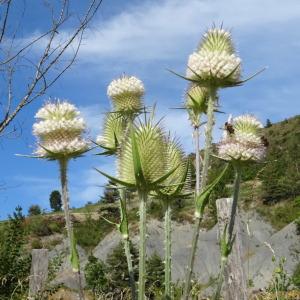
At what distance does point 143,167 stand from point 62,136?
452mm

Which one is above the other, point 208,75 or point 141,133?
point 208,75

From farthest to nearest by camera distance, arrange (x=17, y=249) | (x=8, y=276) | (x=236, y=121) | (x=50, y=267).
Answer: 1. (x=50, y=267)
2. (x=17, y=249)
3. (x=8, y=276)
4. (x=236, y=121)

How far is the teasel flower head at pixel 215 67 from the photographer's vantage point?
246 centimetres

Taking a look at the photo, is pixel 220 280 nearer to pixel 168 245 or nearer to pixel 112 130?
pixel 168 245

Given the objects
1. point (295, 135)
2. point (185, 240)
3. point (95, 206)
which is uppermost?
point (295, 135)

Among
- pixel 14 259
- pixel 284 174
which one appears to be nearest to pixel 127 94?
pixel 14 259

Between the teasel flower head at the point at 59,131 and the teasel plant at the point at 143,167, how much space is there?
0.23 m

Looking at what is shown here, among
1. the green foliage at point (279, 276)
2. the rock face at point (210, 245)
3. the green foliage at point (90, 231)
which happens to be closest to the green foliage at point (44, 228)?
the green foliage at point (90, 231)

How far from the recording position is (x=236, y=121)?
2982 millimetres

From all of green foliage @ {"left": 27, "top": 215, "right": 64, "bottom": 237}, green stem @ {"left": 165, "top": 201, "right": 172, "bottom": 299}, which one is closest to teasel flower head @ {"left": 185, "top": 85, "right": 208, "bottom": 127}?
green stem @ {"left": 165, "top": 201, "right": 172, "bottom": 299}

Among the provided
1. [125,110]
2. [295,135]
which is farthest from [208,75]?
[295,135]

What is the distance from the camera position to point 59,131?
102 inches

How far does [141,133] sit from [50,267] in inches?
218

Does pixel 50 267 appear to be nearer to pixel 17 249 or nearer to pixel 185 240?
pixel 17 249
